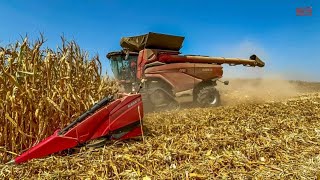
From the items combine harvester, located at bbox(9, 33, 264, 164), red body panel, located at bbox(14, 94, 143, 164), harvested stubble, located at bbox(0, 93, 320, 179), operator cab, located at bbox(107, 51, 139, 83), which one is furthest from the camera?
operator cab, located at bbox(107, 51, 139, 83)

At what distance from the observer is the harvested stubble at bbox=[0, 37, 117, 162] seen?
4.51 m

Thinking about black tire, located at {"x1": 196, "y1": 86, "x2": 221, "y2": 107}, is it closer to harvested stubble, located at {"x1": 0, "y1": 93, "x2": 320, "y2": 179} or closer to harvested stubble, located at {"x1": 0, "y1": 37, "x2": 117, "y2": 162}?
harvested stubble, located at {"x1": 0, "y1": 93, "x2": 320, "y2": 179}

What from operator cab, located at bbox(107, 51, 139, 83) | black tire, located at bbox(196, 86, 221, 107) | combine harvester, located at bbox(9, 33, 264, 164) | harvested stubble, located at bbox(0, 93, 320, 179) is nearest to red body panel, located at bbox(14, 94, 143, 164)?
harvested stubble, located at bbox(0, 93, 320, 179)

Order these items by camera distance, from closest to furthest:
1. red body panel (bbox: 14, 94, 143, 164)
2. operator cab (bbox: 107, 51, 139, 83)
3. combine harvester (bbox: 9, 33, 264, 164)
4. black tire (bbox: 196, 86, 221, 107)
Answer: red body panel (bbox: 14, 94, 143, 164) < combine harvester (bbox: 9, 33, 264, 164) < operator cab (bbox: 107, 51, 139, 83) < black tire (bbox: 196, 86, 221, 107)

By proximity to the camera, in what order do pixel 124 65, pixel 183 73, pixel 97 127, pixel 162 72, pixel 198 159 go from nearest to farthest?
pixel 198 159, pixel 97 127, pixel 162 72, pixel 124 65, pixel 183 73

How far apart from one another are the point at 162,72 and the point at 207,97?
Answer: 2.17m

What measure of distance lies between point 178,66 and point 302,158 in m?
7.87

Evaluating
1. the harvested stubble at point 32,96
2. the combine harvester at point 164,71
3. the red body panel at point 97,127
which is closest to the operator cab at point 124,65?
the combine harvester at point 164,71

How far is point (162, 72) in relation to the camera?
36.5 ft

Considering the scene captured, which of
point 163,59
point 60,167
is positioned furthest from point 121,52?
point 60,167

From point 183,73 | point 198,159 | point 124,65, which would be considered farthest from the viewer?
point 183,73

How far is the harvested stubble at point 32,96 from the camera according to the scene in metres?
4.51

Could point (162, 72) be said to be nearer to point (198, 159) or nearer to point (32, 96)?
A: point (32, 96)

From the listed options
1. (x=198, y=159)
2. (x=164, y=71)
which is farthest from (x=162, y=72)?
(x=198, y=159)
